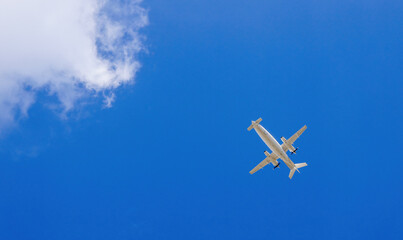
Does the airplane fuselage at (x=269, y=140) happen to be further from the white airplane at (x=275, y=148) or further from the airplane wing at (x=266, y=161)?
the airplane wing at (x=266, y=161)

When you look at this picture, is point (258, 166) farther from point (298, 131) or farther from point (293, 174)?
point (298, 131)

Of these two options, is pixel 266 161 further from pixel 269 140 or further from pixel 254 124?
pixel 254 124

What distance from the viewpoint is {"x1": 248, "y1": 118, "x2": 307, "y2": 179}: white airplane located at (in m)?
92.1

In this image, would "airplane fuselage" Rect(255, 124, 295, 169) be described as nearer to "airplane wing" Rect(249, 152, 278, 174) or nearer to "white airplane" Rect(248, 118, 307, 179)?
"white airplane" Rect(248, 118, 307, 179)

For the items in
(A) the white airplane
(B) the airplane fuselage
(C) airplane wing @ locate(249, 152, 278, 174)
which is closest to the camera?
(B) the airplane fuselage

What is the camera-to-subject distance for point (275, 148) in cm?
9406

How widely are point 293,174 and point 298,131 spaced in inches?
552

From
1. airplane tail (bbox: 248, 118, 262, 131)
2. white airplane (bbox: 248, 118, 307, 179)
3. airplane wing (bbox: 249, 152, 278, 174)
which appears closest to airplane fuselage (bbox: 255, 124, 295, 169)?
white airplane (bbox: 248, 118, 307, 179)

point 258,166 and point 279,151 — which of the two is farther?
point 258,166

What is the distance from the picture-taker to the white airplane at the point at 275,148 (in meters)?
92.1

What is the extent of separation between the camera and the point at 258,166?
111 m

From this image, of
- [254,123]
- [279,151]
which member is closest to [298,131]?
[279,151]

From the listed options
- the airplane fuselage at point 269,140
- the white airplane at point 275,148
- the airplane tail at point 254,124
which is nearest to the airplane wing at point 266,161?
the white airplane at point 275,148

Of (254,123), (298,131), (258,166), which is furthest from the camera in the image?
(258,166)
